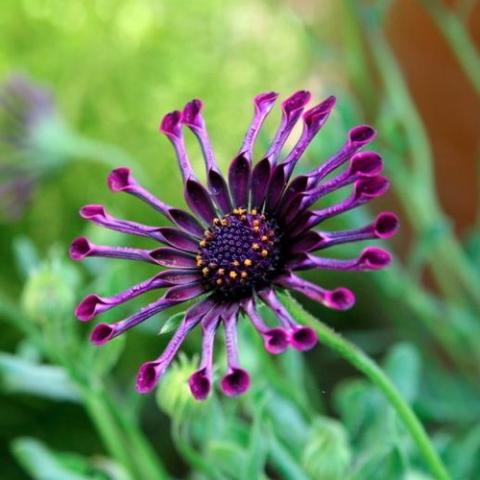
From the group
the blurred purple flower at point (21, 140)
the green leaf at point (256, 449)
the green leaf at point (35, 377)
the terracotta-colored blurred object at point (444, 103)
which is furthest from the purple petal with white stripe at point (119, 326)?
the terracotta-colored blurred object at point (444, 103)

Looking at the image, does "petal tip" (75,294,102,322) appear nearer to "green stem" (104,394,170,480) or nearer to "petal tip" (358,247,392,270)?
"petal tip" (358,247,392,270)

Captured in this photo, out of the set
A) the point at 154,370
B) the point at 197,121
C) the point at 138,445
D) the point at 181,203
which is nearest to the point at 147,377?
the point at 154,370

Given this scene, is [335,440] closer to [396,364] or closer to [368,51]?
[396,364]

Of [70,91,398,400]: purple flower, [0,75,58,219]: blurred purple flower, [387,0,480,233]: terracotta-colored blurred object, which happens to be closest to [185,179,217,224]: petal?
[70,91,398,400]: purple flower

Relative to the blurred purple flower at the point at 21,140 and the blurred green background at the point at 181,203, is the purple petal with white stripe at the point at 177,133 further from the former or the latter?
the blurred purple flower at the point at 21,140

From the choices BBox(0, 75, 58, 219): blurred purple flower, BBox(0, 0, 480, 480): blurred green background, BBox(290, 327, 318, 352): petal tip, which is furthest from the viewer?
BBox(0, 75, 58, 219): blurred purple flower

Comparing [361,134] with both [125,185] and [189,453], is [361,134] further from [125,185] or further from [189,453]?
[189,453]
